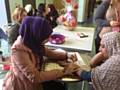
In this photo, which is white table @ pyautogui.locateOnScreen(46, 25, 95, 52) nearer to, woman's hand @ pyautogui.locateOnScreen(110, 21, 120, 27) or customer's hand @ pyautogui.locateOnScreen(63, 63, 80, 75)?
woman's hand @ pyautogui.locateOnScreen(110, 21, 120, 27)

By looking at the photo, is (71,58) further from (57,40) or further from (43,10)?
(43,10)

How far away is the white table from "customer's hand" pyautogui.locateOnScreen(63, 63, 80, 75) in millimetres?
378

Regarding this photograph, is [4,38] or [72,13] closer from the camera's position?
[4,38]

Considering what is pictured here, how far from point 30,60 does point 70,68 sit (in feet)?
0.90

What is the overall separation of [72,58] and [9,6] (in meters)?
1.24

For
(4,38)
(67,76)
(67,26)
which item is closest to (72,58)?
(67,76)

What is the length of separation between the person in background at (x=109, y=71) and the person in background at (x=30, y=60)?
0.39 ft

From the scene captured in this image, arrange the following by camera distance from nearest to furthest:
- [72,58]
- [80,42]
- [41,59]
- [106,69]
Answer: [106,69] → [41,59] → [72,58] → [80,42]

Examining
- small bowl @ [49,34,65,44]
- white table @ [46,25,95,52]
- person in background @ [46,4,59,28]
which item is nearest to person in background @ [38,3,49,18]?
person in background @ [46,4,59,28]

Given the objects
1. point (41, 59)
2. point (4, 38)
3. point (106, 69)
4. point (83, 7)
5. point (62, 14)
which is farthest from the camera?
point (83, 7)

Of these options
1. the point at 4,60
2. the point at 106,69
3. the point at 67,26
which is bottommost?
the point at 4,60

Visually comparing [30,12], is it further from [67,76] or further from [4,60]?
[67,76]

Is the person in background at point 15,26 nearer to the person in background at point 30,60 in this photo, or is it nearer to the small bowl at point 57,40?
the small bowl at point 57,40

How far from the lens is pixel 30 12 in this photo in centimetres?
212
